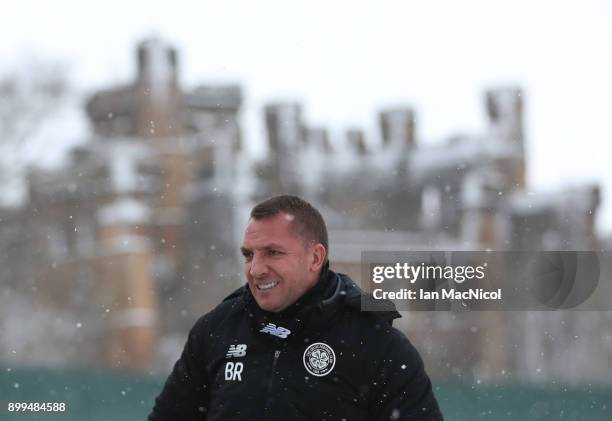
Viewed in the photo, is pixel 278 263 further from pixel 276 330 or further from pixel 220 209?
pixel 220 209

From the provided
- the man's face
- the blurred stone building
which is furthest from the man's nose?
the blurred stone building

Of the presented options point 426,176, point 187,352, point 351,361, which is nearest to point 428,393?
point 351,361

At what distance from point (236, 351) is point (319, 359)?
14cm

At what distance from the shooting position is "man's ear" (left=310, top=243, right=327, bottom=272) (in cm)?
167

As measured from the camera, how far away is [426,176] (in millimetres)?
11789

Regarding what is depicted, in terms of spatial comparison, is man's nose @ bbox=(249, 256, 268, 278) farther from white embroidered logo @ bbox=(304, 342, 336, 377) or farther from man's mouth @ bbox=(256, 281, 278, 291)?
white embroidered logo @ bbox=(304, 342, 336, 377)

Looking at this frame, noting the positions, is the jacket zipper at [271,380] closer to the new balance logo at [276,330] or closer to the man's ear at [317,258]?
the new balance logo at [276,330]

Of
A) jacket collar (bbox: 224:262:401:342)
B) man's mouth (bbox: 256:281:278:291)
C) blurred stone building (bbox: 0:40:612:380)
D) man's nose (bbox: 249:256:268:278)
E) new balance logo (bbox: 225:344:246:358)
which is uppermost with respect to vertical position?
man's nose (bbox: 249:256:268:278)

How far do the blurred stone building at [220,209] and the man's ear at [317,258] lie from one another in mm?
8909

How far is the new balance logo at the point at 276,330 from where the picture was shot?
1.65m

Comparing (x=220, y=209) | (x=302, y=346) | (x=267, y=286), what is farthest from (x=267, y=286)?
(x=220, y=209)

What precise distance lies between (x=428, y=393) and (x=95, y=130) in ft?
39.3

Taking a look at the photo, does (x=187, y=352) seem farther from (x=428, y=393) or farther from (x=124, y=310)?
(x=124, y=310)

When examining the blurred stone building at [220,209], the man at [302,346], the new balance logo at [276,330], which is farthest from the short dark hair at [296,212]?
the blurred stone building at [220,209]
